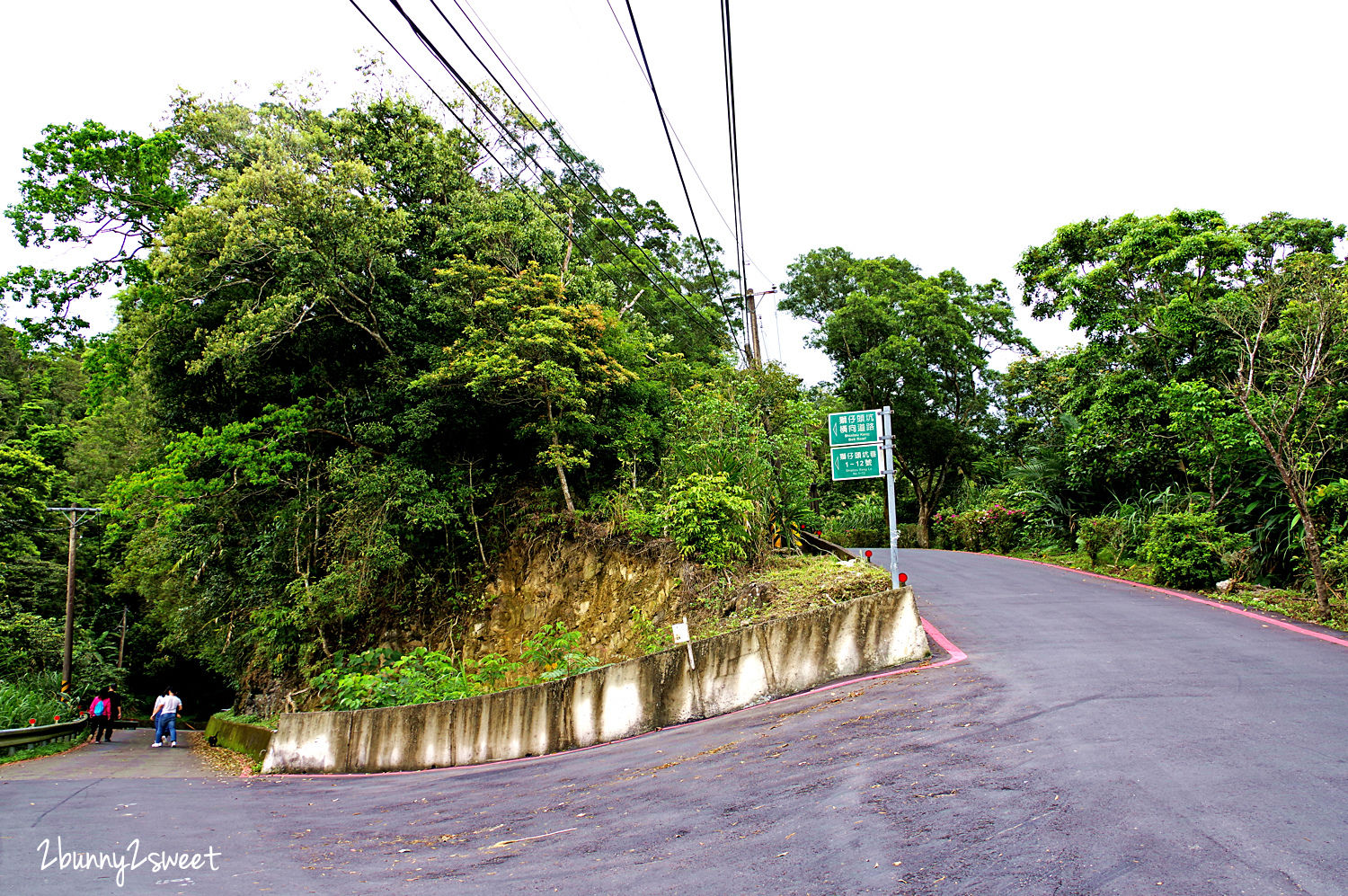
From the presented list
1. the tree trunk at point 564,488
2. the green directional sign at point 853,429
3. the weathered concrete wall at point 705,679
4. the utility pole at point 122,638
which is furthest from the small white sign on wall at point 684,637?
the utility pole at point 122,638

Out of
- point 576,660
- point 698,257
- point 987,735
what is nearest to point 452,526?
point 576,660

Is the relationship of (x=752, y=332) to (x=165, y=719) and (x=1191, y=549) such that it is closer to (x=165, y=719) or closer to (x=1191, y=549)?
(x=1191, y=549)

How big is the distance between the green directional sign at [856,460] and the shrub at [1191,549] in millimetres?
7033

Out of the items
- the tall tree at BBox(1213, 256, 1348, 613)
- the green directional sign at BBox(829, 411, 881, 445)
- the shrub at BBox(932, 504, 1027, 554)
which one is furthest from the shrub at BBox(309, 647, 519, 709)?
the shrub at BBox(932, 504, 1027, 554)

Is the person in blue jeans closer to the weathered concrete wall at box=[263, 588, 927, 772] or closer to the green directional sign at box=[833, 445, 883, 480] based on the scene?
the weathered concrete wall at box=[263, 588, 927, 772]

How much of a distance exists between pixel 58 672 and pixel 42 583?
419 centimetres

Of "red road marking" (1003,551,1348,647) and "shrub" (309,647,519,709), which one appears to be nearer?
"red road marking" (1003,551,1348,647)

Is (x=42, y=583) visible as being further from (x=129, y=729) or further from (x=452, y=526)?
(x=452, y=526)

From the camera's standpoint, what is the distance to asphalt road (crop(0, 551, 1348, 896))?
452 centimetres

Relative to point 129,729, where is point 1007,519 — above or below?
above

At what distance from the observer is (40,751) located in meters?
18.4

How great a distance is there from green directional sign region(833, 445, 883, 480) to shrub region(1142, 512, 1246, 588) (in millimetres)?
7033

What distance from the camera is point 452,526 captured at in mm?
18188

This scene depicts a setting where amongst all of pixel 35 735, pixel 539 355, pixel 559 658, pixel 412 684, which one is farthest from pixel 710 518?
pixel 35 735
